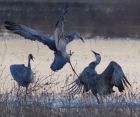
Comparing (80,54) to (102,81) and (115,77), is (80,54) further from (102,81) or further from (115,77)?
(115,77)

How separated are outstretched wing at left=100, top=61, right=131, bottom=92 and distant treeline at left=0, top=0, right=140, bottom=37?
11.6 meters

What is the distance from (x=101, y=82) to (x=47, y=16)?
1649 centimetres

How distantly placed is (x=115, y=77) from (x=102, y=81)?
202 mm

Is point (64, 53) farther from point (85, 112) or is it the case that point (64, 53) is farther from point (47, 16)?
point (47, 16)

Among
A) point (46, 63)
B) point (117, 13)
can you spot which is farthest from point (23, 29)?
point (117, 13)

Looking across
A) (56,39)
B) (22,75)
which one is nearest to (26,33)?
(56,39)

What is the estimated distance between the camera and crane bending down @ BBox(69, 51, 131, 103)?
8055 mm

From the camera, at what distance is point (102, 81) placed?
8219 millimetres

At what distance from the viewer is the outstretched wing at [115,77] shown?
8039mm

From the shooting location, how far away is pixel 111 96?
783 centimetres

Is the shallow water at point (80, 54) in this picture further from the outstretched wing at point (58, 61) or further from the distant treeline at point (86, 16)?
the distant treeline at point (86, 16)

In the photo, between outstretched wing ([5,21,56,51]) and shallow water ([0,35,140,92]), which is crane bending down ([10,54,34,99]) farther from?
shallow water ([0,35,140,92])

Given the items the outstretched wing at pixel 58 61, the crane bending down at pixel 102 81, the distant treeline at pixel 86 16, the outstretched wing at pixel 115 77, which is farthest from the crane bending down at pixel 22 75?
the distant treeline at pixel 86 16

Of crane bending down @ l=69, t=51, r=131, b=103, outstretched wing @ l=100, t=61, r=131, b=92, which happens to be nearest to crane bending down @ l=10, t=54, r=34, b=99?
crane bending down @ l=69, t=51, r=131, b=103
